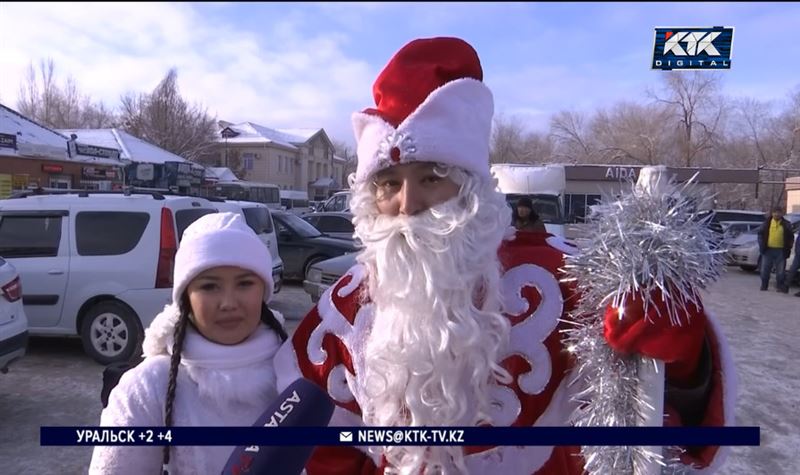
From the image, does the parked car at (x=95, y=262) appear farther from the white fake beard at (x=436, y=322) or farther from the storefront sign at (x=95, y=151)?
the storefront sign at (x=95, y=151)

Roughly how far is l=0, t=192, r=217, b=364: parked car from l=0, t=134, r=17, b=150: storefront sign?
35.0 ft

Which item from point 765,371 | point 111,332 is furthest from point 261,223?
point 765,371

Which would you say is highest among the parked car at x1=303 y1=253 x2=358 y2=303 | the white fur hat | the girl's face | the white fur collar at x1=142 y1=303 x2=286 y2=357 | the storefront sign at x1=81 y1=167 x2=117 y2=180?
the storefront sign at x1=81 y1=167 x2=117 y2=180

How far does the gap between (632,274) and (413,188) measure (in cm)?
66

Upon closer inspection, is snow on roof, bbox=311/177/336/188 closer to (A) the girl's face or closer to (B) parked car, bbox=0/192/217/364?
(B) parked car, bbox=0/192/217/364

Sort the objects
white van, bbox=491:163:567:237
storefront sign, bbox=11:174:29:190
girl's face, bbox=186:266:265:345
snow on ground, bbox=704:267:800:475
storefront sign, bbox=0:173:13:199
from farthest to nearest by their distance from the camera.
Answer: storefront sign, bbox=11:174:29:190, white van, bbox=491:163:567:237, storefront sign, bbox=0:173:13:199, snow on ground, bbox=704:267:800:475, girl's face, bbox=186:266:265:345

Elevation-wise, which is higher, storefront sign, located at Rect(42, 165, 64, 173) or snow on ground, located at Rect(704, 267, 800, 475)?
storefront sign, located at Rect(42, 165, 64, 173)

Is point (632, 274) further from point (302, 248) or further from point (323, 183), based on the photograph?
point (323, 183)

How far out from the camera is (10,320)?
16.0 ft

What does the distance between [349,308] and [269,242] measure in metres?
8.06

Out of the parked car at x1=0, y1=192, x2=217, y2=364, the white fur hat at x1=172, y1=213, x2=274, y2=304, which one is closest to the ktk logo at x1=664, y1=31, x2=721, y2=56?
the white fur hat at x1=172, y1=213, x2=274, y2=304

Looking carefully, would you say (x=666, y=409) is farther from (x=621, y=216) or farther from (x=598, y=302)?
(x=621, y=216)

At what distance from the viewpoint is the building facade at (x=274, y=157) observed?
51.7 metres

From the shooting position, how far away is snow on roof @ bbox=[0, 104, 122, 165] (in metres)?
16.2
